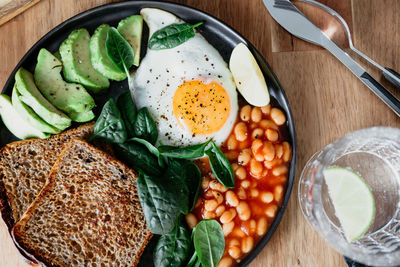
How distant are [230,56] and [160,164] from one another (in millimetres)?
643

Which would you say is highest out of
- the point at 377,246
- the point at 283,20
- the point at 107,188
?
the point at 283,20

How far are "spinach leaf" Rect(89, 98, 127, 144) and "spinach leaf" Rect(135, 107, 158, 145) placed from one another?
0.08 meters

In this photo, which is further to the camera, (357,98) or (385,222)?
(357,98)

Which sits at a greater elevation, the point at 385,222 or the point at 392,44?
the point at 392,44

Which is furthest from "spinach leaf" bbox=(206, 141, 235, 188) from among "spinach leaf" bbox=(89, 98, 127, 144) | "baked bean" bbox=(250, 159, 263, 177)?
"spinach leaf" bbox=(89, 98, 127, 144)

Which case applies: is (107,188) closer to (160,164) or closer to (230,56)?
(160,164)

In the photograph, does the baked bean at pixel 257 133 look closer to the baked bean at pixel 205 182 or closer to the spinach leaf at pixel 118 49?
the baked bean at pixel 205 182

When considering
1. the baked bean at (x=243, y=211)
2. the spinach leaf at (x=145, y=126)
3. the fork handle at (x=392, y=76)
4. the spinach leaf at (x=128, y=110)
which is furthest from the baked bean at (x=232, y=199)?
the fork handle at (x=392, y=76)

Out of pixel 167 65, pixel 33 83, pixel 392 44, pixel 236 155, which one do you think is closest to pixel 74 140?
pixel 33 83

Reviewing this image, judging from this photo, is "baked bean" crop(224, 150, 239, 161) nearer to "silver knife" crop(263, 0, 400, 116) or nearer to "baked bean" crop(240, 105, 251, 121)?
"baked bean" crop(240, 105, 251, 121)

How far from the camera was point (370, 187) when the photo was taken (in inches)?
79.4

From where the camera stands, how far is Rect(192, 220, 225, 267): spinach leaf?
1866 mm

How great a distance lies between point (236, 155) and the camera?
2.02 meters

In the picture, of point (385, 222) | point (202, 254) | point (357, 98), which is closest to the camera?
point (202, 254)
